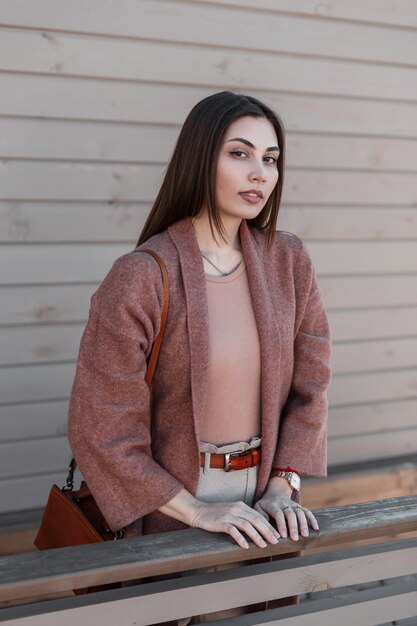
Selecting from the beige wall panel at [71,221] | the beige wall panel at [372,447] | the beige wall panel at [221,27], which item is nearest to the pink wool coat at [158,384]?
the beige wall panel at [71,221]

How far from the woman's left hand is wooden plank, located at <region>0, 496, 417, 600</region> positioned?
0.02m

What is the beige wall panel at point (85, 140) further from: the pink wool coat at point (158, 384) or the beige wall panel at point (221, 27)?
the pink wool coat at point (158, 384)

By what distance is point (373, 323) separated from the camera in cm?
328

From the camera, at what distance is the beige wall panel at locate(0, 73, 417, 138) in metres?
2.55

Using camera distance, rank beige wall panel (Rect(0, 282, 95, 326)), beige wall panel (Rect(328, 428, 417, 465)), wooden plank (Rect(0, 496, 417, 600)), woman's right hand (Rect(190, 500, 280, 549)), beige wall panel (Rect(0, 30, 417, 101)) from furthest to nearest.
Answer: beige wall panel (Rect(328, 428, 417, 465))
beige wall panel (Rect(0, 282, 95, 326))
beige wall panel (Rect(0, 30, 417, 101))
woman's right hand (Rect(190, 500, 280, 549))
wooden plank (Rect(0, 496, 417, 600))

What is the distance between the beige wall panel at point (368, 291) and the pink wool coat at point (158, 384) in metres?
1.33

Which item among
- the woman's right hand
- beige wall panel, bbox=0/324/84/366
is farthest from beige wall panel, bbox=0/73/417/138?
the woman's right hand

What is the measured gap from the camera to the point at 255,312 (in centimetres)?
179

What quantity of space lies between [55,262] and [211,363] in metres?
1.12

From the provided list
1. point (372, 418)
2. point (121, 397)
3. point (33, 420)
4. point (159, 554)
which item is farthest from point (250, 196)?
point (372, 418)

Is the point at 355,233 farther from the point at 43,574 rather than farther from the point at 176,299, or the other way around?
the point at 43,574

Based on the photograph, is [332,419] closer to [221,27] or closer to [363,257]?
[363,257]

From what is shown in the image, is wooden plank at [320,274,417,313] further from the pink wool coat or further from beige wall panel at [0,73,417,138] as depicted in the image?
the pink wool coat

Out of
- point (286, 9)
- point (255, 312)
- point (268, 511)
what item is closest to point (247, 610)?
point (268, 511)
